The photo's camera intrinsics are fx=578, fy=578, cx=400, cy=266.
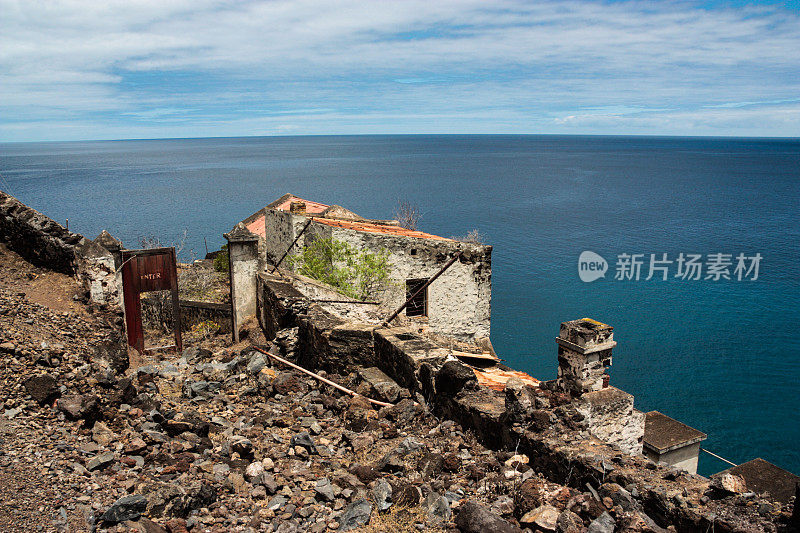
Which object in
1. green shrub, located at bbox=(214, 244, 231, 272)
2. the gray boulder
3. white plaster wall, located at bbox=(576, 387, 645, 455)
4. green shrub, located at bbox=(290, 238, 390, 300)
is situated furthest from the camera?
green shrub, located at bbox=(214, 244, 231, 272)

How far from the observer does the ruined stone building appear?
17.5 m

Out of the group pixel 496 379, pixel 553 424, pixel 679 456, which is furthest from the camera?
pixel 679 456

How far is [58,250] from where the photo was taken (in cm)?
1010

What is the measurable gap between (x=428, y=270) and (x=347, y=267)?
2.60 m

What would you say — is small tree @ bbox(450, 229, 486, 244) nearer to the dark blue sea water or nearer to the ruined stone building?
the ruined stone building

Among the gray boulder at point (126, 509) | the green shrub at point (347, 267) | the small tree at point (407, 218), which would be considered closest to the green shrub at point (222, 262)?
the green shrub at point (347, 267)

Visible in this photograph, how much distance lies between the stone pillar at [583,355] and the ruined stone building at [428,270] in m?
9.05

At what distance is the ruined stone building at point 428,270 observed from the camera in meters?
17.5

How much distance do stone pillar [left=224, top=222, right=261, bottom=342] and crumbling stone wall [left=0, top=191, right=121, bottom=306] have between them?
3.88 meters

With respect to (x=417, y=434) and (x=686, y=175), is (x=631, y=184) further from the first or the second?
(x=417, y=434)

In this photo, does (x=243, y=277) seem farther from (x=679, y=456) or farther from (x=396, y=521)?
(x=679, y=456)

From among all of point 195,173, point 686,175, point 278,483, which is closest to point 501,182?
point 686,175

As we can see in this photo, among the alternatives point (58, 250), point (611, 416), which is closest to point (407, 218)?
point (58, 250)

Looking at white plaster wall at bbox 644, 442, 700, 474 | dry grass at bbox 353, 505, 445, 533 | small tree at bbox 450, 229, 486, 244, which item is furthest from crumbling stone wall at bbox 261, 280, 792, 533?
small tree at bbox 450, 229, 486, 244
